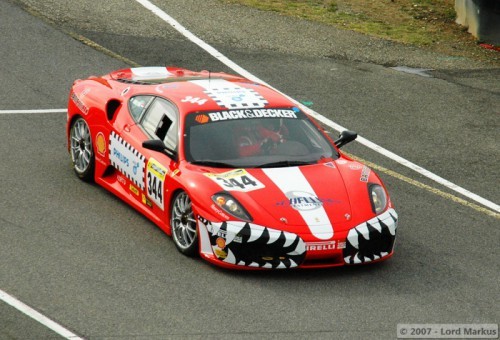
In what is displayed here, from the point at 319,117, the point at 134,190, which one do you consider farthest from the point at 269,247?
the point at 319,117

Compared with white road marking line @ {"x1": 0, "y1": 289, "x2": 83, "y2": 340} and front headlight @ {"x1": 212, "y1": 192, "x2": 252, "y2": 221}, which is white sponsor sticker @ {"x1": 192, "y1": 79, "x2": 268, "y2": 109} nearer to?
front headlight @ {"x1": 212, "y1": 192, "x2": 252, "y2": 221}

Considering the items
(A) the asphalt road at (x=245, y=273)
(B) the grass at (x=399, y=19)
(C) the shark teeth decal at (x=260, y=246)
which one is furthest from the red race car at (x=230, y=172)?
(B) the grass at (x=399, y=19)

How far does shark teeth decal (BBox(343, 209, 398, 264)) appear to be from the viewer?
10156mm

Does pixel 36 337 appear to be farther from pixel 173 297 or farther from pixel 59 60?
pixel 59 60

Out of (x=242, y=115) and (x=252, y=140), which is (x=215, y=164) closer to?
(x=252, y=140)

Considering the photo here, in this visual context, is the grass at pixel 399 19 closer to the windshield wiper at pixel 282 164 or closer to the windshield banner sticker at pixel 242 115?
the windshield banner sticker at pixel 242 115

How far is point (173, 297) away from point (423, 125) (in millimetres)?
7396

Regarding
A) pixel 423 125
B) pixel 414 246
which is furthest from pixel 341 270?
pixel 423 125

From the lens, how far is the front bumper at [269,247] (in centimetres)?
994

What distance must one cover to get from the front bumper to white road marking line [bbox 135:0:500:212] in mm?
3117

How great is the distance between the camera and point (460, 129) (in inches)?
629

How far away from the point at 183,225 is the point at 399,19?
1302 cm

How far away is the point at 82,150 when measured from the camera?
499 inches

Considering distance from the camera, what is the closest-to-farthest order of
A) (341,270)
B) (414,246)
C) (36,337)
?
(36,337)
(341,270)
(414,246)
